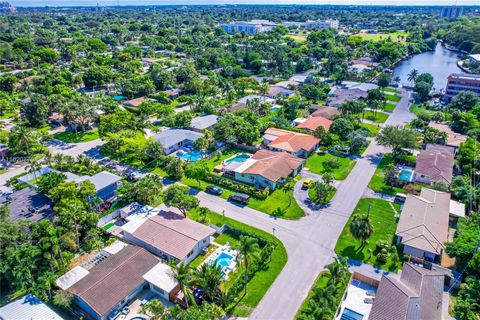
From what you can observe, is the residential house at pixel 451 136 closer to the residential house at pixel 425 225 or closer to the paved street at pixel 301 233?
the paved street at pixel 301 233

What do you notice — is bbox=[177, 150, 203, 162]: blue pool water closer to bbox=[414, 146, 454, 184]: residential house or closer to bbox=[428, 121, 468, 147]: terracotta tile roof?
bbox=[414, 146, 454, 184]: residential house

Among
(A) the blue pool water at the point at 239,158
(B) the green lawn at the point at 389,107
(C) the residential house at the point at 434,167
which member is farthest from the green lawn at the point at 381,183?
(B) the green lawn at the point at 389,107

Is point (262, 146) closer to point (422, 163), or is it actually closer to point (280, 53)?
point (422, 163)

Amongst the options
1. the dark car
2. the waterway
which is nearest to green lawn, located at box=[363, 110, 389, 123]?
the waterway

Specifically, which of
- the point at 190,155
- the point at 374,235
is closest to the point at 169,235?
the point at 374,235

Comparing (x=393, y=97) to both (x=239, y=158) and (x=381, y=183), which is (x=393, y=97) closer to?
(x=381, y=183)

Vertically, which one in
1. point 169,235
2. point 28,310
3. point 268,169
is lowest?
point 268,169

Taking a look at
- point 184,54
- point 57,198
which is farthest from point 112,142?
point 184,54
